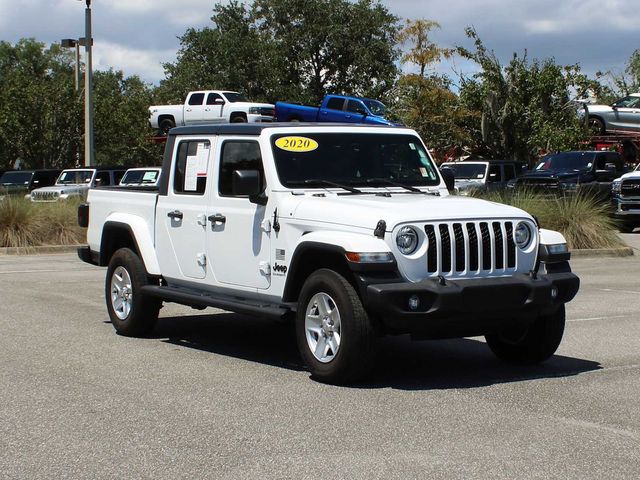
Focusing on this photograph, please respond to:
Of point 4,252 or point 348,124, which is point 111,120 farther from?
point 348,124

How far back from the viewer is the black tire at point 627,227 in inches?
1116

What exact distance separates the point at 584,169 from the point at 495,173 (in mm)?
3297

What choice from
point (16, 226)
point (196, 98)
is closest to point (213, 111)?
point (196, 98)

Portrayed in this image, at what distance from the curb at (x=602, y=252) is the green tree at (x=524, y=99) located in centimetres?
1574

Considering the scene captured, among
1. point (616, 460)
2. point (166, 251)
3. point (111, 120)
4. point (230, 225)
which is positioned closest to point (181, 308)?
point (166, 251)

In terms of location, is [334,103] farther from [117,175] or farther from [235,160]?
[235,160]

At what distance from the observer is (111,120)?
5559 centimetres

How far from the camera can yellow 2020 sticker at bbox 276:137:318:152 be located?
9.06m

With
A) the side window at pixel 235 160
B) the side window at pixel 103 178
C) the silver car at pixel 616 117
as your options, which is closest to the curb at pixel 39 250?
the side window at pixel 103 178

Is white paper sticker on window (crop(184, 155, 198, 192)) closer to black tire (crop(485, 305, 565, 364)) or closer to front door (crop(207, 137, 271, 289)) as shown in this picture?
front door (crop(207, 137, 271, 289))

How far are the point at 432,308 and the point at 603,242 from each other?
49.8ft

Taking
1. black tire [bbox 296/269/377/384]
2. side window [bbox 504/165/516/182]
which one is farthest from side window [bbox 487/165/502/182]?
black tire [bbox 296/269/377/384]

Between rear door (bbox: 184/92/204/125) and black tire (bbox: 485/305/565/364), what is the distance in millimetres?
29963

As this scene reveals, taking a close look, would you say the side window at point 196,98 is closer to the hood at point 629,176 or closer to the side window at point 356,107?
the side window at point 356,107
